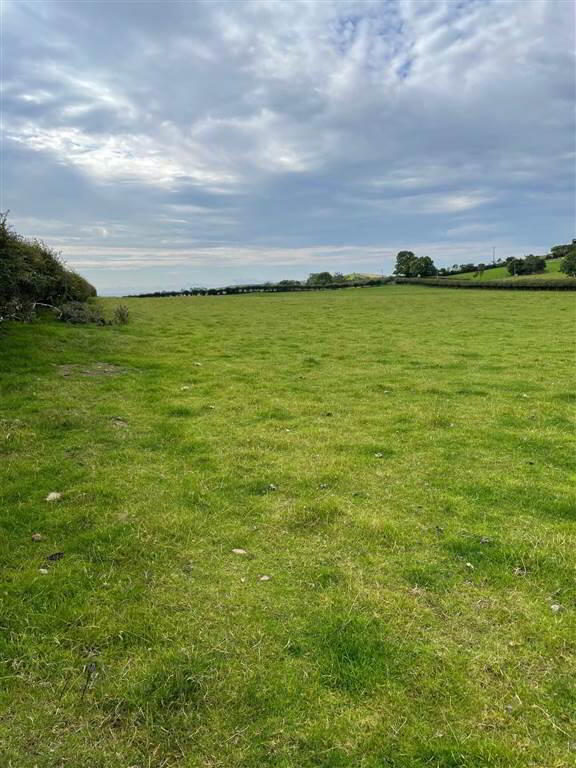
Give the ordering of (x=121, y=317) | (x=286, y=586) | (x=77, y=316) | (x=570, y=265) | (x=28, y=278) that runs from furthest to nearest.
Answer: (x=570, y=265) → (x=121, y=317) → (x=77, y=316) → (x=28, y=278) → (x=286, y=586)

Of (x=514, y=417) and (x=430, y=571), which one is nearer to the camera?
(x=430, y=571)

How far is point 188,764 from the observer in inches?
115

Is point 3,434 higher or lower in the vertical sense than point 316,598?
higher

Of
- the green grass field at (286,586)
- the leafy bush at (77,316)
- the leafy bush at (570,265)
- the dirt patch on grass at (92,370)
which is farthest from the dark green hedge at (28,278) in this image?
the leafy bush at (570,265)

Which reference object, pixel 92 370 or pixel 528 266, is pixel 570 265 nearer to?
pixel 528 266

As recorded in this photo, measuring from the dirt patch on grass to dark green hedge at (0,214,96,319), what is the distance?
3.75 m

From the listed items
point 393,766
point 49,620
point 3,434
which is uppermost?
point 3,434

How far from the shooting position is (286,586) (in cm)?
454

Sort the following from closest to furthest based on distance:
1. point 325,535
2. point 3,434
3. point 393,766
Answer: point 393,766 → point 325,535 → point 3,434

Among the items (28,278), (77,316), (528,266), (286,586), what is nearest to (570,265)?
(528,266)

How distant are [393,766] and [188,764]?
1201 mm

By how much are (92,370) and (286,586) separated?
10.8 metres

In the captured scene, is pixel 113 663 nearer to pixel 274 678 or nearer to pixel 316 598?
pixel 274 678

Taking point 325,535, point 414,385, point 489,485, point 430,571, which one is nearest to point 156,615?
point 325,535
